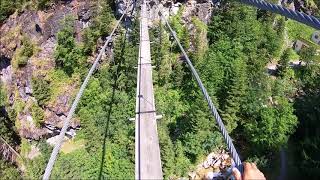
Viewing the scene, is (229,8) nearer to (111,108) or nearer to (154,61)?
(154,61)

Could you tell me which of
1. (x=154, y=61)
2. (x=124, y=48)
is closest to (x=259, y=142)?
(x=154, y=61)

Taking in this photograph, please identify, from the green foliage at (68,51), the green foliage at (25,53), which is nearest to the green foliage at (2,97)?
the green foliage at (25,53)

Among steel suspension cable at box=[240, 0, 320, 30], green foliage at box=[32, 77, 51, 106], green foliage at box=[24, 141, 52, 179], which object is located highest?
steel suspension cable at box=[240, 0, 320, 30]

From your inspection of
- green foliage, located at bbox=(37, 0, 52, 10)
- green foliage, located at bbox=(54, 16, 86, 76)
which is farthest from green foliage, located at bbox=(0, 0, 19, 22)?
green foliage, located at bbox=(54, 16, 86, 76)

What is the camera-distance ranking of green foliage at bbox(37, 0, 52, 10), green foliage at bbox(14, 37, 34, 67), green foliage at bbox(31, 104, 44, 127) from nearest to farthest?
green foliage at bbox(31, 104, 44, 127) → green foliage at bbox(14, 37, 34, 67) → green foliage at bbox(37, 0, 52, 10)

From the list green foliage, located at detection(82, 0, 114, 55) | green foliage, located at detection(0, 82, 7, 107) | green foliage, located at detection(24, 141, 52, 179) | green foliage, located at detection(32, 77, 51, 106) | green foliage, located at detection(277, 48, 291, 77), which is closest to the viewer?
green foliage, located at detection(24, 141, 52, 179)

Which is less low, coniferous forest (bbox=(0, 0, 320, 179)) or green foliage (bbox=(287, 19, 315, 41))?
green foliage (bbox=(287, 19, 315, 41))

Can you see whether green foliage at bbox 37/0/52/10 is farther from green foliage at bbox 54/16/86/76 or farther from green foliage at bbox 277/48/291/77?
green foliage at bbox 277/48/291/77
